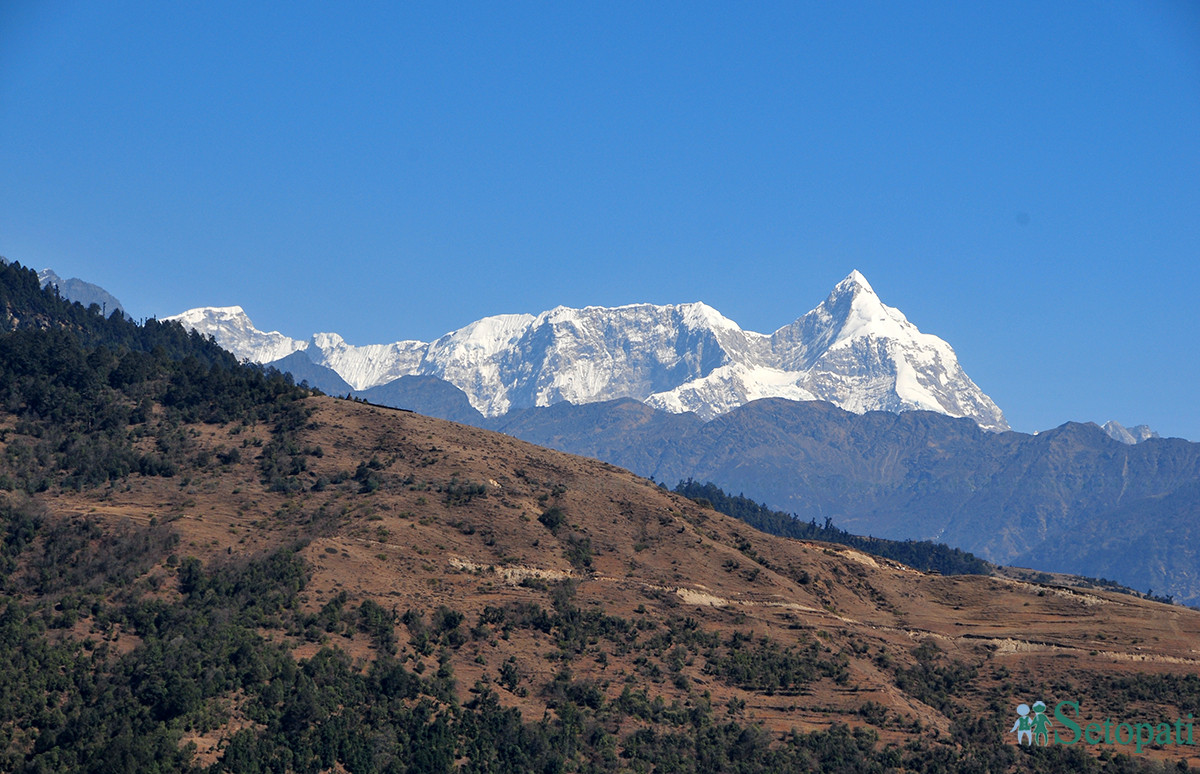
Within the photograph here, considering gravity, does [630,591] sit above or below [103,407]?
below

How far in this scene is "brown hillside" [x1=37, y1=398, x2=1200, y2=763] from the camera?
9088 cm

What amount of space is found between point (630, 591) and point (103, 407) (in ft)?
191

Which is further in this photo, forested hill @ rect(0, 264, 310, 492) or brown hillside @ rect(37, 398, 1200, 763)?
forested hill @ rect(0, 264, 310, 492)

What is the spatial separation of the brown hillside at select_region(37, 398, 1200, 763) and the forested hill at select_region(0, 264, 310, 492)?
3416mm

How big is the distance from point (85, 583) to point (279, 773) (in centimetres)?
2611

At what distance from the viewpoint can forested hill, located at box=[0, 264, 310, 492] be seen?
112 meters

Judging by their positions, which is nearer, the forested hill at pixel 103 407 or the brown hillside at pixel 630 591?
the brown hillside at pixel 630 591

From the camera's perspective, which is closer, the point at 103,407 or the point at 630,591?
the point at 630,591

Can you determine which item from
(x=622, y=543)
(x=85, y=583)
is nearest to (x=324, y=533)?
(x=85, y=583)

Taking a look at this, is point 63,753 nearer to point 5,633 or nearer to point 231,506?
point 5,633

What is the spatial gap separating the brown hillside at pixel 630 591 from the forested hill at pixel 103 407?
342cm

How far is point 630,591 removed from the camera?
103188mm

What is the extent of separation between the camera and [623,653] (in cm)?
9362

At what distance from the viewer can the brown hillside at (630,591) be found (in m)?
90.9
